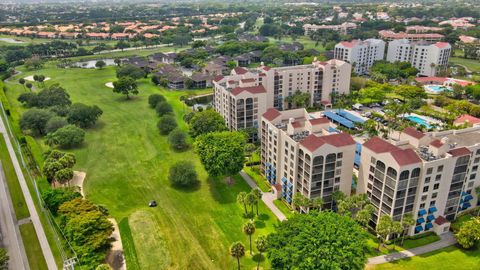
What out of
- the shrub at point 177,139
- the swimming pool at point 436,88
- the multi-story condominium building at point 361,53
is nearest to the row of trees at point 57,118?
the shrub at point 177,139

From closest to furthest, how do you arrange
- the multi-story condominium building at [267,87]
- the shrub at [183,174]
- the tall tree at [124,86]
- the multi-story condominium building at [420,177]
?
1. the multi-story condominium building at [420,177]
2. the shrub at [183,174]
3. the multi-story condominium building at [267,87]
4. the tall tree at [124,86]

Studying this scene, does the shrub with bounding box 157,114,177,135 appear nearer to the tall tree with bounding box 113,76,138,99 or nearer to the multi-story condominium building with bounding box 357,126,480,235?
the tall tree with bounding box 113,76,138,99

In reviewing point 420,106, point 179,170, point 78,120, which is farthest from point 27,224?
point 420,106

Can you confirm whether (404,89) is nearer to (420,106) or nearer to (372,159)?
(420,106)

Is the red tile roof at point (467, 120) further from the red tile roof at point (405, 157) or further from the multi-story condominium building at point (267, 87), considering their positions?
the red tile roof at point (405, 157)

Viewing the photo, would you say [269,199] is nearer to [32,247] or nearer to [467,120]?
[32,247]

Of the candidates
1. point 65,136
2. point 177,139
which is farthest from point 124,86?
point 177,139
